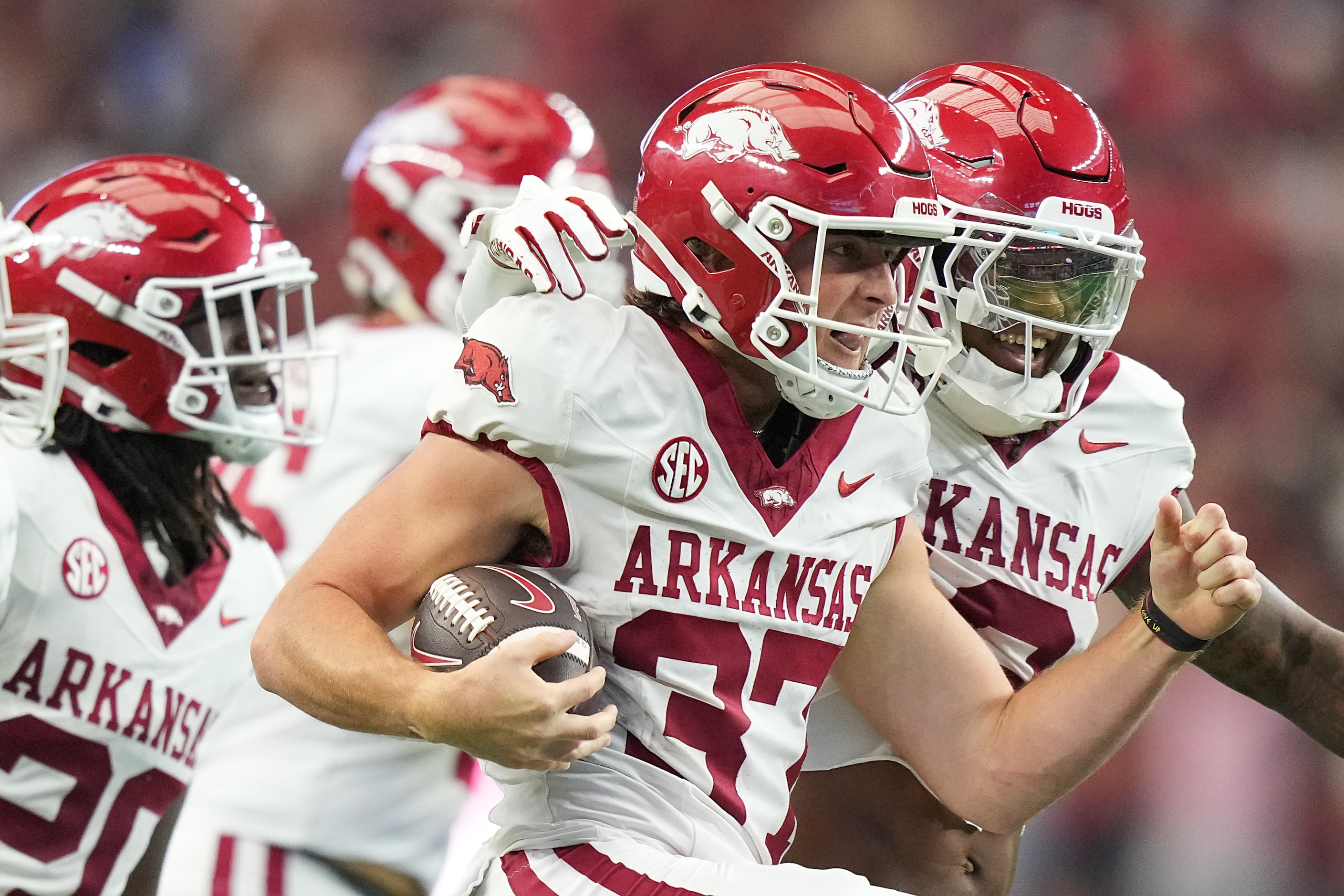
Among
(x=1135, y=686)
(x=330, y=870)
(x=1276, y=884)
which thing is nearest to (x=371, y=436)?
(x=330, y=870)

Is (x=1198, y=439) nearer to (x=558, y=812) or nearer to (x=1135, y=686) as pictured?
(x=1135, y=686)

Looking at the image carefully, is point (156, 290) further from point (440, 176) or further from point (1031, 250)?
point (1031, 250)

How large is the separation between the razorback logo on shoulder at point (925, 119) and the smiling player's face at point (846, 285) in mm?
465

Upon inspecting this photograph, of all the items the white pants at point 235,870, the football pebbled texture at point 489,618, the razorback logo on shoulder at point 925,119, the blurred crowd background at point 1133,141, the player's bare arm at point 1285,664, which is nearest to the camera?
the football pebbled texture at point 489,618

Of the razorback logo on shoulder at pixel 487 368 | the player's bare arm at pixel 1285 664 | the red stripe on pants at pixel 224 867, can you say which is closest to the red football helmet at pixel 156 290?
the red stripe on pants at pixel 224 867

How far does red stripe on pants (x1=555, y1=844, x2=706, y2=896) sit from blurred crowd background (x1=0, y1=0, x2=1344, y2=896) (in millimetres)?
3674

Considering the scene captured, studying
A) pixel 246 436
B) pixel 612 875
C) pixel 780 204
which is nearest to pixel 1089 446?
pixel 780 204

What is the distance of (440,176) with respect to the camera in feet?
13.3

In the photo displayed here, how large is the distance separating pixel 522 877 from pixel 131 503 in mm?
1304

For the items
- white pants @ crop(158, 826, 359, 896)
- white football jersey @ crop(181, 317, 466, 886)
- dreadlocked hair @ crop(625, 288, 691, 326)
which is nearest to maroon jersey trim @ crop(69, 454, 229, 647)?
white football jersey @ crop(181, 317, 466, 886)

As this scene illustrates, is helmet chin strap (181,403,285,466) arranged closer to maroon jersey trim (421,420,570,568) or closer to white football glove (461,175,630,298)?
white football glove (461,175,630,298)

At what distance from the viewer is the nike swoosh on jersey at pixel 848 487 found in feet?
6.77

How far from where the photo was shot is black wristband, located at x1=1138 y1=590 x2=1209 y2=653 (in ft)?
6.57

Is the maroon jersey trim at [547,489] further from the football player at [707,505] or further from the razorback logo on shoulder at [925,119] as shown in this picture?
the razorback logo on shoulder at [925,119]
